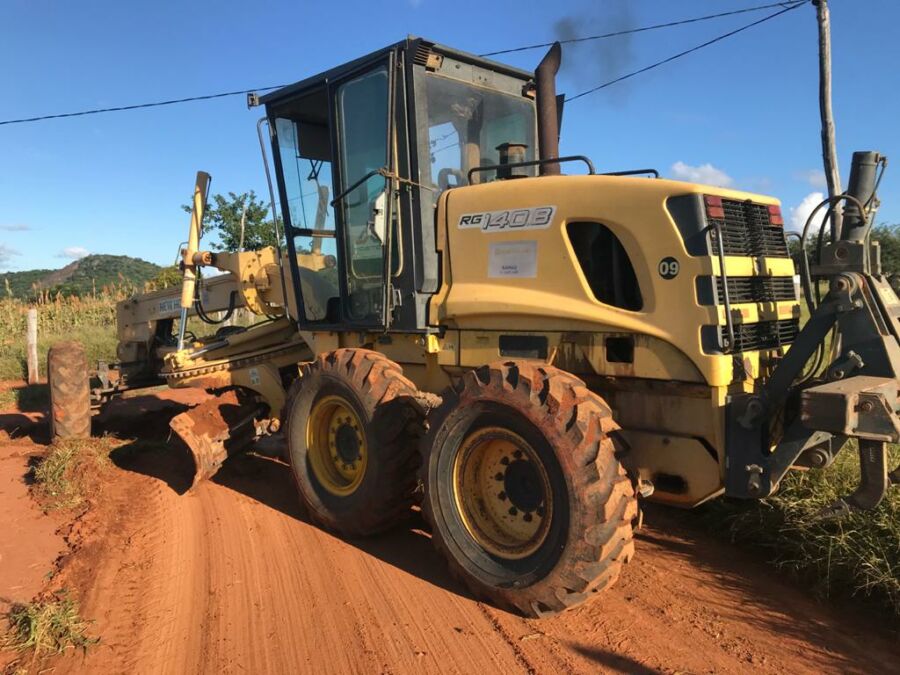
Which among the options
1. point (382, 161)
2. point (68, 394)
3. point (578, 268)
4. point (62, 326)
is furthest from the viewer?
point (62, 326)

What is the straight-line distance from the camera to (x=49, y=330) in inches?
675

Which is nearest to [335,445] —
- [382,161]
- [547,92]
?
[382,161]

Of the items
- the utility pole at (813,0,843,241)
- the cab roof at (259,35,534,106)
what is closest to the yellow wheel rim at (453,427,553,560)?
the cab roof at (259,35,534,106)

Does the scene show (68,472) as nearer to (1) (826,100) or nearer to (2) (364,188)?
(2) (364,188)

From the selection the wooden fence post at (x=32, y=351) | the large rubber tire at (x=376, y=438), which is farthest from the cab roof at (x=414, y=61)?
the wooden fence post at (x=32, y=351)

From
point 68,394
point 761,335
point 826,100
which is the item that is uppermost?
point 826,100

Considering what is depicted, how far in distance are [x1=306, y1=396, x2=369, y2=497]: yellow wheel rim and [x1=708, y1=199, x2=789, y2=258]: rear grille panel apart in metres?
2.66

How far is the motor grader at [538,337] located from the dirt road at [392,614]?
265 mm

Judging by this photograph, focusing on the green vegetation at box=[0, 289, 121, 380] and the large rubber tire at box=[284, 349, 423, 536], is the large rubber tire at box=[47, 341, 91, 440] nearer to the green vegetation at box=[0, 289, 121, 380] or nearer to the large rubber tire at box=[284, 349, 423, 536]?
the large rubber tire at box=[284, 349, 423, 536]

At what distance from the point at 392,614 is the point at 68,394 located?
5193 mm

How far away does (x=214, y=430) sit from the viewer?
5797 millimetres

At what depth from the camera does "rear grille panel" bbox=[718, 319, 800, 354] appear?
3.46 m

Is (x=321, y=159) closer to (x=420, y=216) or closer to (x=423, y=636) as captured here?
(x=420, y=216)

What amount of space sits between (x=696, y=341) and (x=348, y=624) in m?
2.37
